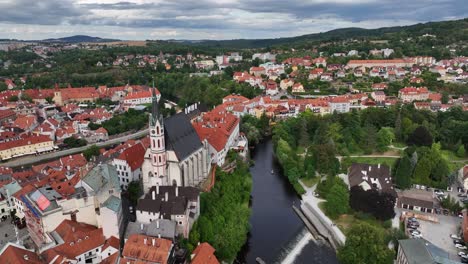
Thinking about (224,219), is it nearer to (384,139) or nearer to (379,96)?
(384,139)

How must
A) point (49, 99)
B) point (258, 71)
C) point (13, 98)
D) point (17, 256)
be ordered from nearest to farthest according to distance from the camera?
1. point (17, 256)
2. point (13, 98)
3. point (49, 99)
4. point (258, 71)

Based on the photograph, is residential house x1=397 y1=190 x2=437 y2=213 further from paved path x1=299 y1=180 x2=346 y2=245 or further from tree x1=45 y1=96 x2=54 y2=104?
tree x1=45 y1=96 x2=54 y2=104

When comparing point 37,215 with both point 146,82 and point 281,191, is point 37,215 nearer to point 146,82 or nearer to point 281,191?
point 281,191

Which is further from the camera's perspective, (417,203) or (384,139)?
(384,139)

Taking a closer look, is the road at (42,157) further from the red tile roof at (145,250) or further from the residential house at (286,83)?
the residential house at (286,83)

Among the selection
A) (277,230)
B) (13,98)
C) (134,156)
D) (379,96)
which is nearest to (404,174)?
(277,230)

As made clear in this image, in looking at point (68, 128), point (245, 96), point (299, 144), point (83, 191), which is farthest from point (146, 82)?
point (83, 191)

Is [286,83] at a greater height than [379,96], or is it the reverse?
[286,83]
